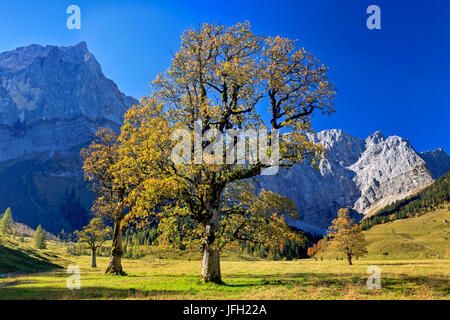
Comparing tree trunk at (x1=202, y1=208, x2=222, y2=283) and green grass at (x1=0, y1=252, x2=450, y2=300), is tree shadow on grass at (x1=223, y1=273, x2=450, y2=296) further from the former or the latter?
tree trunk at (x1=202, y1=208, x2=222, y2=283)

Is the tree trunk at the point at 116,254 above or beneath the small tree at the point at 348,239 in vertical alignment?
above

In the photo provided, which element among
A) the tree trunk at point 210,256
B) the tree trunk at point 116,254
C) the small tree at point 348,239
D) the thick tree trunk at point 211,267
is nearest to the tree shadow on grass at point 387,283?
the thick tree trunk at point 211,267

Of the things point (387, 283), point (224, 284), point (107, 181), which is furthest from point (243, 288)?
point (107, 181)

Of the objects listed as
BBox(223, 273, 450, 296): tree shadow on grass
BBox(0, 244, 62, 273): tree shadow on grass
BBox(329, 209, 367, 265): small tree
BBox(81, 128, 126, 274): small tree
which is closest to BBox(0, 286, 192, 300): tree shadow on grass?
BBox(223, 273, 450, 296): tree shadow on grass

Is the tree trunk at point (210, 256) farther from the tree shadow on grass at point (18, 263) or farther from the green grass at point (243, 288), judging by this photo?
the tree shadow on grass at point (18, 263)

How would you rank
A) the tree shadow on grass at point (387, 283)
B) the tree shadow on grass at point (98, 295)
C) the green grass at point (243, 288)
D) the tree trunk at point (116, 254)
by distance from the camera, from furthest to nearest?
the tree trunk at point (116, 254)
the tree shadow on grass at point (387, 283)
the tree shadow on grass at point (98, 295)
the green grass at point (243, 288)

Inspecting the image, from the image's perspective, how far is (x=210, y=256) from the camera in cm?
2302

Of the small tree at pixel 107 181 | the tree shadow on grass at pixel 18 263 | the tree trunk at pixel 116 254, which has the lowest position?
the tree shadow on grass at pixel 18 263

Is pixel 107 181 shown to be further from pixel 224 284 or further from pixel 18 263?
pixel 18 263

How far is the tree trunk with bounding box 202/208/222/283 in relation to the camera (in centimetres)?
2253

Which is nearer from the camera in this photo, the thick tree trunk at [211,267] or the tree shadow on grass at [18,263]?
the thick tree trunk at [211,267]

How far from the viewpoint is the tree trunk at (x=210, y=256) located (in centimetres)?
2253
